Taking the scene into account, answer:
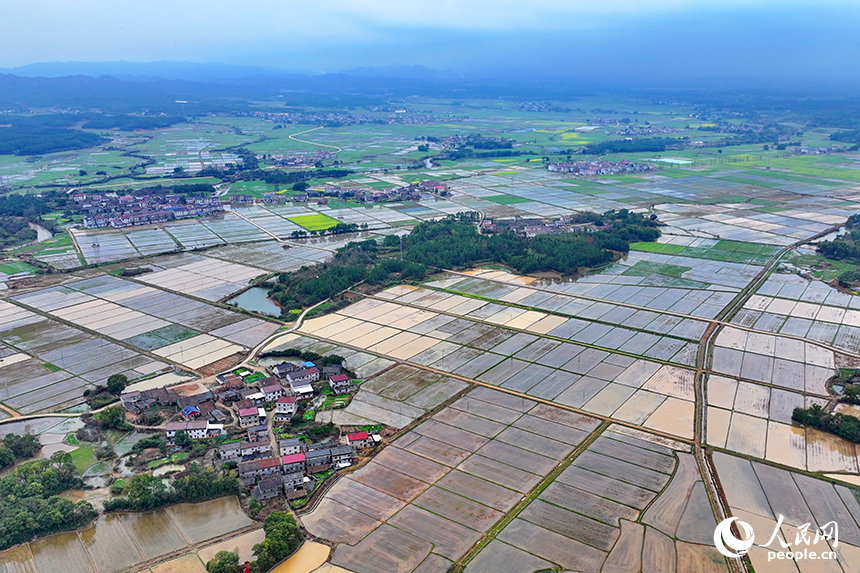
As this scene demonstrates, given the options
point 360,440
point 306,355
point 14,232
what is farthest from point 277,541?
point 14,232

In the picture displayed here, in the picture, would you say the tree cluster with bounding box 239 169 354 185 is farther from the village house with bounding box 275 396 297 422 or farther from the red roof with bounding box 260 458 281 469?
the red roof with bounding box 260 458 281 469

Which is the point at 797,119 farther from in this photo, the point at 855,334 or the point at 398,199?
the point at 855,334

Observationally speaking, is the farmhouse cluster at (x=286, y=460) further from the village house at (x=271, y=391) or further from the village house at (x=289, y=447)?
the village house at (x=271, y=391)

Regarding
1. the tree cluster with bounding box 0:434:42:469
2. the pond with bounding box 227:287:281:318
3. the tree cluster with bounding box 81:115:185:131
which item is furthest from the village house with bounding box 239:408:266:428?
the tree cluster with bounding box 81:115:185:131

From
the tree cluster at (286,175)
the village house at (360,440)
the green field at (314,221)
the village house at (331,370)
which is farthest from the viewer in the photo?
the tree cluster at (286,175)

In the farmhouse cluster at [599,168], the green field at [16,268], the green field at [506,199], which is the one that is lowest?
the green field at [16,268]

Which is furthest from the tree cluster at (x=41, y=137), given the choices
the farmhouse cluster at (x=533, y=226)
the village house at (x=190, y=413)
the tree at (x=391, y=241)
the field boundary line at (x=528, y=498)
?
the field boundary line at (x=528, y=498)
